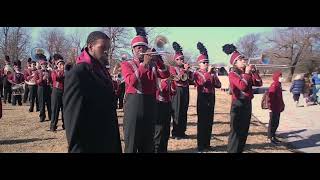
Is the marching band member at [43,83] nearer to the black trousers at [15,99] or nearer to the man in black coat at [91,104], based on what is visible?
the black trousers at [15,99]

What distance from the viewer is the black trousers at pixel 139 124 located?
5.32m

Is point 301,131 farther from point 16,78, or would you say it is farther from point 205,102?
point 16,78

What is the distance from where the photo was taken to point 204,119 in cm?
841

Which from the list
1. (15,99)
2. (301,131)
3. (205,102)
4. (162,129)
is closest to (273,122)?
(205,102)

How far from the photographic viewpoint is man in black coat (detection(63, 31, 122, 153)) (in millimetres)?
3170

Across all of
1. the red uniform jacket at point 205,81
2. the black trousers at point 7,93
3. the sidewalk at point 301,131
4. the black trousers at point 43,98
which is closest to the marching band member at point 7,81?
the black trousers at point 7,93

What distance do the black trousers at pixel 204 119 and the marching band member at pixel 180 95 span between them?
95cm

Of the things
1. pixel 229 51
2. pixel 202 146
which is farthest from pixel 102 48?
pixel 202 146

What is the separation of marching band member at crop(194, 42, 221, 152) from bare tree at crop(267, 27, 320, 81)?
94.9 ft

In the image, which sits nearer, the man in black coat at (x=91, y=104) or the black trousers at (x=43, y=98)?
the man in black coat at (x=91, y=104)

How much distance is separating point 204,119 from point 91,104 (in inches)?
213

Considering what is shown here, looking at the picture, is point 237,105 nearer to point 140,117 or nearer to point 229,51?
point 229,51

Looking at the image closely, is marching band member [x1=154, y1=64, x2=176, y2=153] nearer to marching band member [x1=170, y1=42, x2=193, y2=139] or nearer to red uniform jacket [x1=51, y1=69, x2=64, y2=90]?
marching band member [x1=170, y1=42, x2=193, y2=139]

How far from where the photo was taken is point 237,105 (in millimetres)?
7016
